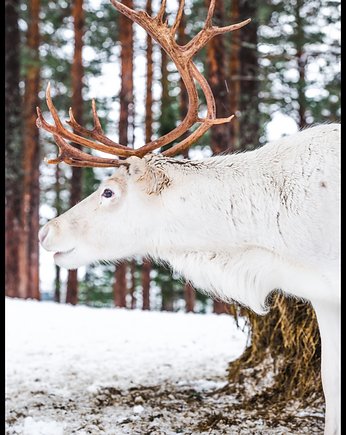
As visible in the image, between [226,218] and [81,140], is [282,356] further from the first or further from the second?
[81,140]

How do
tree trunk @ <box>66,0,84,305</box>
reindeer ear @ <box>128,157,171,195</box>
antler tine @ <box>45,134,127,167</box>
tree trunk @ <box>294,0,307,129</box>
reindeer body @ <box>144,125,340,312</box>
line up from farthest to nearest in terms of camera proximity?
tree trunk @ <box>66,0,84,305</box>, tree trunk @ <box>294,0,307,129</box>, antler tine @ <box>45,134,127,167</box>, reindeer ear @ <box>128,157,171,195</box>, reindeer body @ <box>144,125,340,312</box>

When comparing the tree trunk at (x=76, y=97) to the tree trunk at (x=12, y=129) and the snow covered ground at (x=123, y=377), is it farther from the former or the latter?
the snow covered ground at (x=123, y=377)

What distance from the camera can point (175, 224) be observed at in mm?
3695

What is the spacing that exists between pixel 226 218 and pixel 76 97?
441 inches

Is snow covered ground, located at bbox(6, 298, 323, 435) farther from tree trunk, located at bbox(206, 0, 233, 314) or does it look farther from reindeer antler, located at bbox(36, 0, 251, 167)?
tree trunk, located at bbox(206, 0, 233, 314)

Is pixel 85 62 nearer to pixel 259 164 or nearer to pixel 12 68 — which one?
pixel 12 68

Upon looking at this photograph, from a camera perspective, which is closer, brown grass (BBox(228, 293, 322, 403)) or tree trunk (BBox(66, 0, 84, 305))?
brown grass (BBox(228, 293, 322, 403))

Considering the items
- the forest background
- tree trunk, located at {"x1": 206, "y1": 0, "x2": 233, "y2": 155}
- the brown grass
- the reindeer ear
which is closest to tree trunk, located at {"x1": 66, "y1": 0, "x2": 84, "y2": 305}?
the forest background

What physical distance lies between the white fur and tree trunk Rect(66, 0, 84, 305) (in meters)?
9.73

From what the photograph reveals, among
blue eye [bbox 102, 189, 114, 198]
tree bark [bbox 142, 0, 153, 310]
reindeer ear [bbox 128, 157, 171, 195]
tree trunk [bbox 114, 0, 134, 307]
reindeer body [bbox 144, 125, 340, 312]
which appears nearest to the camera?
reindeer body [bbox 144, 125, 340, 312]

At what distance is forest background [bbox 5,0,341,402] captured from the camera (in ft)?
33.2

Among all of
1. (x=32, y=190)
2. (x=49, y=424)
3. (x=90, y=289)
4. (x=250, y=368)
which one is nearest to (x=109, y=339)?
(x=250, y=368)

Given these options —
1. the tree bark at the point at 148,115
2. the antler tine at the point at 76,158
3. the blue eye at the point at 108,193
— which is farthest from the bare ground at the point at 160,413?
the tree bark at the point at 148,115
